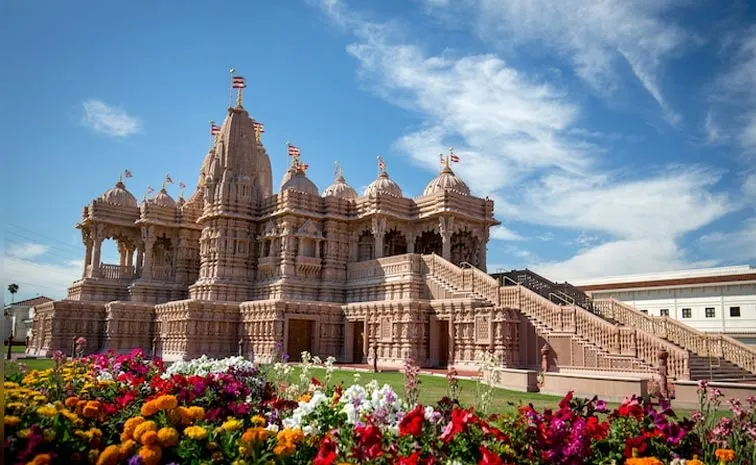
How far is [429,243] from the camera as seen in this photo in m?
41.2

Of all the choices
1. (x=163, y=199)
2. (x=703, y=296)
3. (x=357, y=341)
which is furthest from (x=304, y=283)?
(x=703, y=296)

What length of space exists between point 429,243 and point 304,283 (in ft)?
30.1

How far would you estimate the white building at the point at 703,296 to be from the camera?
126 ft

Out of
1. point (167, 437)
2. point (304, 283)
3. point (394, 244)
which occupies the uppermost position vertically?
point (394, 244)

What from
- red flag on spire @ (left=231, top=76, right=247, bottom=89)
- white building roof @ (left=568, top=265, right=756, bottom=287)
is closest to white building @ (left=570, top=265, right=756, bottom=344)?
white building roof @ (left=568, top=265, right=756, bottom=287)

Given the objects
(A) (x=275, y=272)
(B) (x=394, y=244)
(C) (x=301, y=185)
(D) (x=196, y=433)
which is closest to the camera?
(D) (x=196, y=433)

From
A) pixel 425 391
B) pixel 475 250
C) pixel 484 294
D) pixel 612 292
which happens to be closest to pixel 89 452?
pixel 425 391

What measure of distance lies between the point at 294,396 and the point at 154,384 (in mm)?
2141

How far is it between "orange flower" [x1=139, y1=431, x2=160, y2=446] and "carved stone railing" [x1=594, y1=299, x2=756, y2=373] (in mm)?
21271

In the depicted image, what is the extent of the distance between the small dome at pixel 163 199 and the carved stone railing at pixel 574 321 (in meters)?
24.7

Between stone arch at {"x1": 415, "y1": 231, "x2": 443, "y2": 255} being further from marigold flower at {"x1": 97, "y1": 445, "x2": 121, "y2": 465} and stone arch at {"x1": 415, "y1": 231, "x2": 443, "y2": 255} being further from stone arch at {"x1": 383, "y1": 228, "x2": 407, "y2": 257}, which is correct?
marigold flower at {"x1": 97, "y1": 445, "x2": 121, "y2": 465}

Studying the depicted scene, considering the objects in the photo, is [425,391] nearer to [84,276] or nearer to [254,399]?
[254,399]

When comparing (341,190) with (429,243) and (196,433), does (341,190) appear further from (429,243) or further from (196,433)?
(196,433)

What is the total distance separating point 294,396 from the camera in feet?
32.6
